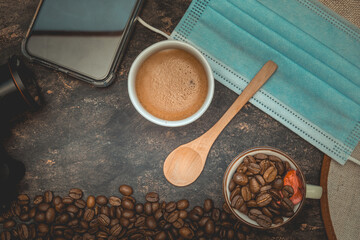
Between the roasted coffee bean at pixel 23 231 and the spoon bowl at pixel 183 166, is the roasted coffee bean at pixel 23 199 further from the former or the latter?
the spoon bowl at pixel 183 166

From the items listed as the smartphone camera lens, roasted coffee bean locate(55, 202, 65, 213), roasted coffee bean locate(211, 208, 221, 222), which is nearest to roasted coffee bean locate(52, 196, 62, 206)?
roasted coffee bean locate(55, 202, 65, 213)

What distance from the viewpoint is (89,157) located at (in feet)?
2.79

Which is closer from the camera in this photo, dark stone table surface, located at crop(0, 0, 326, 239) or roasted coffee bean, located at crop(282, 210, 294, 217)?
roasted coffee bean, located at crop(282, 210, 294, 217)

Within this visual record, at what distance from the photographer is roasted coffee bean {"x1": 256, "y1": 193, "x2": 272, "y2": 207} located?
741 millimetres

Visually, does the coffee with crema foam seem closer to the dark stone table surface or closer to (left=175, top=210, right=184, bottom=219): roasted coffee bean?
the dark stone table surface

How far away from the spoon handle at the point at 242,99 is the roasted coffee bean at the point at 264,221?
27cm

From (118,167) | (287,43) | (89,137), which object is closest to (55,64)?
(89,137)

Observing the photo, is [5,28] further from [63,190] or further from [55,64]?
[63,190]

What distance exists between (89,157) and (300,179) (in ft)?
2.31

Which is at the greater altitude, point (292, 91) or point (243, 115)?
point (292, 91)

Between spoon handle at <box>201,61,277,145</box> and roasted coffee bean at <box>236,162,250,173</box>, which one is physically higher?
spoon handle at <box>201,61,277,145</box>

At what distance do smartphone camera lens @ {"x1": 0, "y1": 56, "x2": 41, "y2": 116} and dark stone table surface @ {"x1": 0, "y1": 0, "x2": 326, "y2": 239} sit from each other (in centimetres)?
6

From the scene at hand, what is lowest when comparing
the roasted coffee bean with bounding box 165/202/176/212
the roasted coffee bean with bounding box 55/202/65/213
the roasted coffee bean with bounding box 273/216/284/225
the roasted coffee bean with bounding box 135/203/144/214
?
the roasted coffee bean with bounding box 55/202/65/213

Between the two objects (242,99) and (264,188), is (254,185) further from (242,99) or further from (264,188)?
(242,99)
